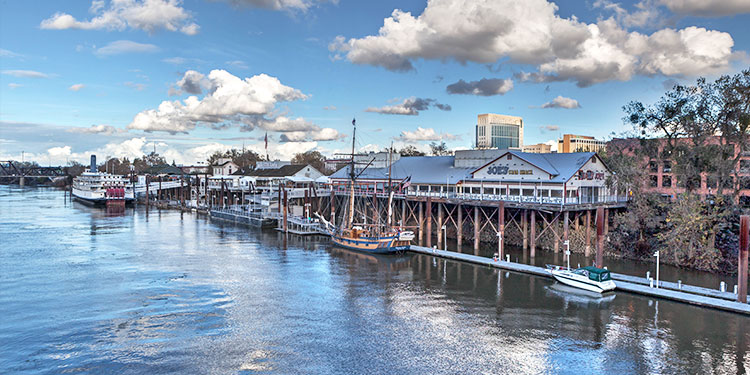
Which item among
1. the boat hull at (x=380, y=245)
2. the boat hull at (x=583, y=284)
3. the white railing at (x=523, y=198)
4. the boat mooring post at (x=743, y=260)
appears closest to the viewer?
the boat mooring post at (x=743, y=260)

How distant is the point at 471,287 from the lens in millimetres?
38188

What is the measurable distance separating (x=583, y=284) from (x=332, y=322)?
1903 cm

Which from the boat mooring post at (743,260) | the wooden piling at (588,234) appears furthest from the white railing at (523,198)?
the boat mooring post at (743,260)

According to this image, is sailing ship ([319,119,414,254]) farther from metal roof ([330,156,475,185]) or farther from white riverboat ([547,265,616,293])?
white riverboat ([547,265,616,293])

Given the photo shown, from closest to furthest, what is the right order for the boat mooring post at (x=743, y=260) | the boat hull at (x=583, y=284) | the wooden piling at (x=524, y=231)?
the boat mooring post at (x=743, y=260) < the boat hull at (x=583, y=284) < the wooden piling at (x=524, y=231)

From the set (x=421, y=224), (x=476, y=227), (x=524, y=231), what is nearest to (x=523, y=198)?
(x=524, y=231)

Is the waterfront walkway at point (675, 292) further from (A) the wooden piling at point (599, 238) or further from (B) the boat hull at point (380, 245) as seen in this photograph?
(B) the boat hull at point (380, 245)

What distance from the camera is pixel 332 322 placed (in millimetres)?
30062

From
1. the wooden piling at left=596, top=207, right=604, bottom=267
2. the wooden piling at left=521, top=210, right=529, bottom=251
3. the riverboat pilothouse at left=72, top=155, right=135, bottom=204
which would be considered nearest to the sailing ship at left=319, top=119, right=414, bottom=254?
the wooden piling at left=521, top=210, right=529, bottom=251

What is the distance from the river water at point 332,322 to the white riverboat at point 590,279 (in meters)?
1.06

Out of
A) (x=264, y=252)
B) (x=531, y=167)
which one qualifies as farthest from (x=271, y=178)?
(x=531, y=167)

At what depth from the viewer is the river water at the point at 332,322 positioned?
2414 cm

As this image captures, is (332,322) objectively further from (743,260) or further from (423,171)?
(423,171)

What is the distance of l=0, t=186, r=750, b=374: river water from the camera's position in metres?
A: 24.1
